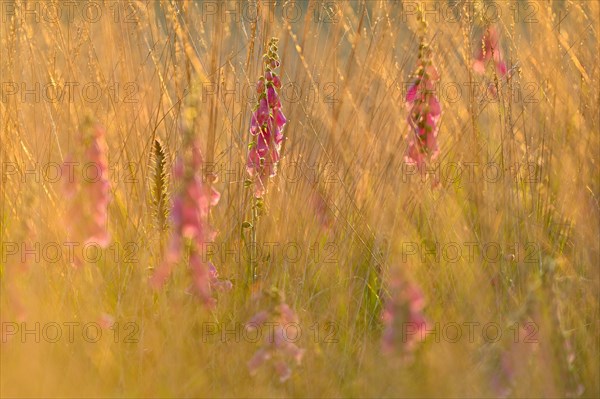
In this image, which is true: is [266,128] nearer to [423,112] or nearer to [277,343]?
[423,112]

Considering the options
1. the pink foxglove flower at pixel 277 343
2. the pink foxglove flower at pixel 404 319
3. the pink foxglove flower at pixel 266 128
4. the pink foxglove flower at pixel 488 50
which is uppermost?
the pink foxglove flower at pixel 488 50

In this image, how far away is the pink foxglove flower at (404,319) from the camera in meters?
1.68

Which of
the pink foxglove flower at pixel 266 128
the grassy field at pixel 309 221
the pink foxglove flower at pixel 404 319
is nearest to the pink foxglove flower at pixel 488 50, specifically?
the grassy field at pixel 309 221

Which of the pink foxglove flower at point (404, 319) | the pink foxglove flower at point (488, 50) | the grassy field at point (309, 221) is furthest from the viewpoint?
the pink foxglove flower at point (488, 50)

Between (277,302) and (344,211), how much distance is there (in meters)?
0.82

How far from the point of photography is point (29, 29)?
2.94m

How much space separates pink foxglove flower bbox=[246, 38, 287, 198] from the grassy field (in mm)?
43

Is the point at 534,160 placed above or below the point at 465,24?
below

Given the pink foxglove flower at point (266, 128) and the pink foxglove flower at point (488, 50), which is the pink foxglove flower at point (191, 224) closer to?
the pink foxglove flower at point (266, 128)

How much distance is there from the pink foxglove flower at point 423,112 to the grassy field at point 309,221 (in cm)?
2

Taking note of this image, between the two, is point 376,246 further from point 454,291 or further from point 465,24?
point 465,24

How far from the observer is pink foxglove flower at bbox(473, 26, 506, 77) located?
2889 mm

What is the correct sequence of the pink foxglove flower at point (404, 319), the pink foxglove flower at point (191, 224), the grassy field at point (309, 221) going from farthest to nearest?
the grassy field at point (309, 221), the pink foxglove flower at point (191, 224), the pink foxglove flower at point (404, 319)

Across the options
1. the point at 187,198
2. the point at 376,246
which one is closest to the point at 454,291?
the point at 376,246
